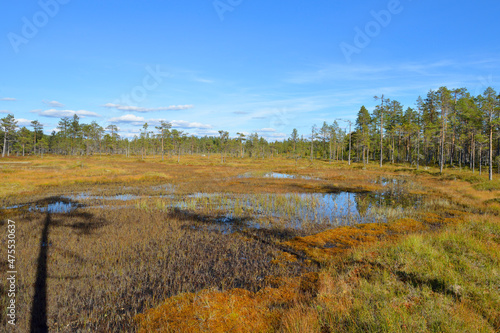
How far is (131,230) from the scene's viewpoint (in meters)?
11.8

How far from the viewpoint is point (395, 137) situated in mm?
73938

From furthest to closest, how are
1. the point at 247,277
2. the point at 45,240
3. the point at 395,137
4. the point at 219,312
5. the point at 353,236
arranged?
the point at 395,137 < the point at 353,236 < the point at 45,240 < the point at 247,277 < the point at 219,312

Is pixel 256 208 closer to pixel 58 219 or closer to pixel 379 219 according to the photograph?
pixel 379 219

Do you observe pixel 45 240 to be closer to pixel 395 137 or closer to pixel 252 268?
pixel 252 268

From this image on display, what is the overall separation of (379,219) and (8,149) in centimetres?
13250

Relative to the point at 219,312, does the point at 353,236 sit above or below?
below

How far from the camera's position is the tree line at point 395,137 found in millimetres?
46156

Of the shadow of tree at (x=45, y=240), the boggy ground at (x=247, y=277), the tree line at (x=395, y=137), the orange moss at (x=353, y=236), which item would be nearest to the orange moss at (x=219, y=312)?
the boggy ground at (x=247, y=277)

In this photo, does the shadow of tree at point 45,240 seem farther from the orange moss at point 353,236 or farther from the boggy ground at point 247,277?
the orange moss at point 353,236

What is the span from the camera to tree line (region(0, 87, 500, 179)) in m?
46.2

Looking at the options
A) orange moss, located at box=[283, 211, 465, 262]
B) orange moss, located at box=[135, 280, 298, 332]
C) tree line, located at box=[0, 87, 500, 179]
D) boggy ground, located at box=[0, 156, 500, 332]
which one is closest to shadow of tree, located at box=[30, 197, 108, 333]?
boggy ground, located at box=[0, 156, 500, 332]

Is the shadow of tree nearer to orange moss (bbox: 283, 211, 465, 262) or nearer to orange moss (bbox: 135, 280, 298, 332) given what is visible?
orange moss (bbox: 135, 280, 298, 332)

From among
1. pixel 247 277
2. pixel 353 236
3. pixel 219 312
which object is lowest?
pixel 247 277

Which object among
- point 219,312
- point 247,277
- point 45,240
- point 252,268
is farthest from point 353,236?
point 45,240
